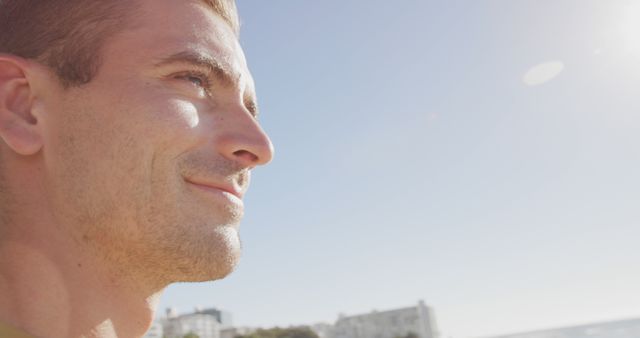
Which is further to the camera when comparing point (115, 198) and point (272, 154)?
point (272, 154)

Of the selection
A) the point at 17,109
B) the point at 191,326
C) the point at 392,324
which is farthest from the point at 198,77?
the point at 392,324

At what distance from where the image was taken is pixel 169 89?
1912 millimetres

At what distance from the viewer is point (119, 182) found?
68.4 inches

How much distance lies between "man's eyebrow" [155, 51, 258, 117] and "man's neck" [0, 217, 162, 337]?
32.1 inches

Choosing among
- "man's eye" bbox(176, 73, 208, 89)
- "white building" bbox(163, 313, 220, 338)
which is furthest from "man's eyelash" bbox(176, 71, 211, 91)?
"white building" bbox(163, 313, 220, 338)

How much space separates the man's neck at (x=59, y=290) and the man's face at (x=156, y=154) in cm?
8

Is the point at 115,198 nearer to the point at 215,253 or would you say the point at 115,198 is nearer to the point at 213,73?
the point at 215,253

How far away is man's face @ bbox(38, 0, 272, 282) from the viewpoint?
67.5 inches

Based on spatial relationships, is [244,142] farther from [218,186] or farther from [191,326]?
[191,326]

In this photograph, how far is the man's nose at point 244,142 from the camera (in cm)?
192

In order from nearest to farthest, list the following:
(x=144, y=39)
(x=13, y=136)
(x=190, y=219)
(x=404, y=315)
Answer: (x=190, y=219)
(x=13, y=136)
(x=144, y=39)
(x=404, y=315)

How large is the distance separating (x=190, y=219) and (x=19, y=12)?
1.33 meters

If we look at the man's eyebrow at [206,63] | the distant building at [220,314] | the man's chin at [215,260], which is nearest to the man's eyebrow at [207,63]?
the man's eyebrow at [206,63]

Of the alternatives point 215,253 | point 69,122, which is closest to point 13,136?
point 69,122
